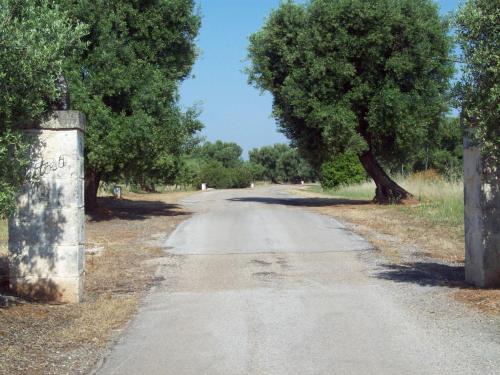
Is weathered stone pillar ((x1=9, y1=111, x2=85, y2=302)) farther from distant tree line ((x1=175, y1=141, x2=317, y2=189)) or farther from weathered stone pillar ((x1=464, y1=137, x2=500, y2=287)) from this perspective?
distant tree line ((x1=175, y1=141, x2=317, y2=189))

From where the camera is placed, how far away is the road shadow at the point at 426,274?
9336mm

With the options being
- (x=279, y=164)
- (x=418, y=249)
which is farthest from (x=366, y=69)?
(x=279, y=164)

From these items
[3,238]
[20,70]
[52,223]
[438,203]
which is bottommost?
[3,238]

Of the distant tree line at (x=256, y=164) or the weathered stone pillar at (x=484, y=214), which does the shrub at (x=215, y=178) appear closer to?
the distant tree line at (x=256, y=164)

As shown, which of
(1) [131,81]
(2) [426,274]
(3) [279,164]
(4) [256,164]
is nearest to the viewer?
(2) [426,274]

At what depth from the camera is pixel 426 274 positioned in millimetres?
10078

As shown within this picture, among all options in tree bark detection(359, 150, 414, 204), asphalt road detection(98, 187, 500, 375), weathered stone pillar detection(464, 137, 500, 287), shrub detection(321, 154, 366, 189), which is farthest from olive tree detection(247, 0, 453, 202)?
shrub detection(321, 154, 366, 189)

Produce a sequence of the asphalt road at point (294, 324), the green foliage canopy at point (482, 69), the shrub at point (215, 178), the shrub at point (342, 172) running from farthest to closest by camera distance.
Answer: the shrub at point (215, 178)
the shrub at point (342, 172)
the green foliage canopy at point (482, 69)
the asphalt road at point (294, 324)

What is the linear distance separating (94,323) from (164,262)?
4.54 m

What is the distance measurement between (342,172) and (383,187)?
19789 millimetres

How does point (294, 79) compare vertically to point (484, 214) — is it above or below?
above

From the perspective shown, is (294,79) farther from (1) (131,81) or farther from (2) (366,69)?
(1) (131,81)

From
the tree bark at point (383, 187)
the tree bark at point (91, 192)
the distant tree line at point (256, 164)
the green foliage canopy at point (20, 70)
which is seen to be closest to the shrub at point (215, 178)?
the distant tree line at point (256, 164)

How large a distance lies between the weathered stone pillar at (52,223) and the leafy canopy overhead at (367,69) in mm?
15181
